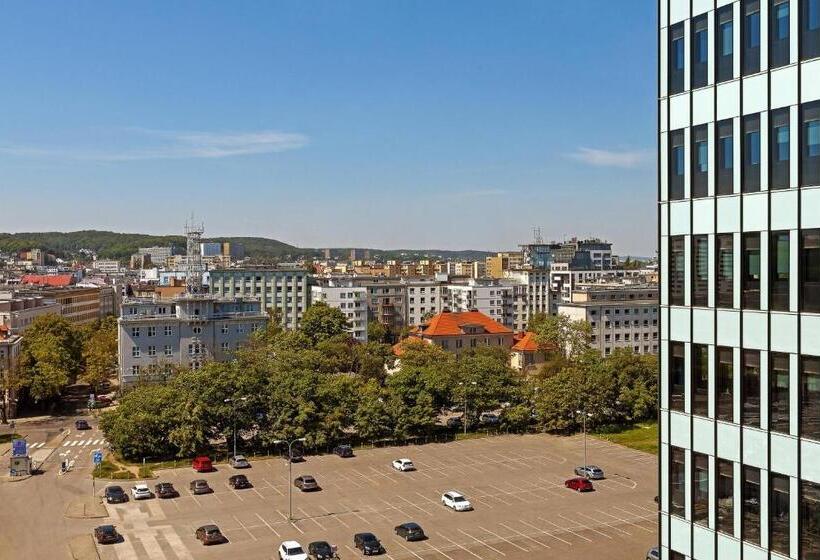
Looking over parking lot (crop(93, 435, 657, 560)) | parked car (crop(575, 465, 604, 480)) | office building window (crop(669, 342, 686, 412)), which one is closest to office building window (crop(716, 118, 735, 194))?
office building window (crop(669, 342, 686, 412))

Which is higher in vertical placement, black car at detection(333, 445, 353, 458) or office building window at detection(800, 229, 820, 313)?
office building window at detection(800, 229, 820, 313)

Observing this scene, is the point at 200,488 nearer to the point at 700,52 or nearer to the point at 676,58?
the point at 676,58

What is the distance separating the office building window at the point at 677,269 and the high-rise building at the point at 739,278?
0.03 metres

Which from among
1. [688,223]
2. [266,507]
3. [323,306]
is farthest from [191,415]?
[323,306]

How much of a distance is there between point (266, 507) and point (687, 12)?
38.0 meters

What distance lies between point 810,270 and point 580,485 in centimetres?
3805

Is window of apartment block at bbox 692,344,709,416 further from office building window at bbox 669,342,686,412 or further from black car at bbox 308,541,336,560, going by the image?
black car at bbox 308,541,336,560

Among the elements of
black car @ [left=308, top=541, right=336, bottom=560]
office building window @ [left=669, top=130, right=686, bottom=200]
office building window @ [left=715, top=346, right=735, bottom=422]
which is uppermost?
office building window @ [left=669, top=130, right=686, bottom=200]

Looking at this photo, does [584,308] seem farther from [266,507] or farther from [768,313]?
[768,313]

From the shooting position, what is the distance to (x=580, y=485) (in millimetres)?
50219

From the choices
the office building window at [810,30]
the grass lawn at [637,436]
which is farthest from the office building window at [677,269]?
the grass lawn at [637,436]

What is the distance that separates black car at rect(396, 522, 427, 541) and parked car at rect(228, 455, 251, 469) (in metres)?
18.8

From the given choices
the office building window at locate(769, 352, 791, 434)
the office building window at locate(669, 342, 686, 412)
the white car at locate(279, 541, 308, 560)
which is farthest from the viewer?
the white car at locate(279, 541, 308, 560)

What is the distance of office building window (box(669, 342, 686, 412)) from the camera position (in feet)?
55.5
